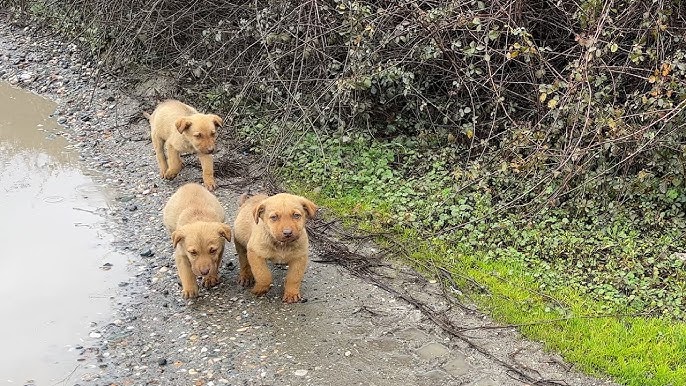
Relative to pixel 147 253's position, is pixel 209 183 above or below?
above

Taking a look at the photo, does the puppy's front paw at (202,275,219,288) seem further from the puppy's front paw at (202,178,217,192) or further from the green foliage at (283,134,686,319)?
the puppy's front paw at (202,178,217,192)

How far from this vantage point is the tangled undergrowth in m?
6.93

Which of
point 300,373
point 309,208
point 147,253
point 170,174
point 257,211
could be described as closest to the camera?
point 300,373

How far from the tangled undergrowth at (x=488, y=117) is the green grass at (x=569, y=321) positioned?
0.17m

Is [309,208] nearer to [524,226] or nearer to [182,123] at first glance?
[524,226]

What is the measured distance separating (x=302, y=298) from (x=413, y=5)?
350 centimetres

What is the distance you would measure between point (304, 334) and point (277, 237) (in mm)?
827

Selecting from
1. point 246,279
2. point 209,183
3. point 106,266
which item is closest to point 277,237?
point 246,279

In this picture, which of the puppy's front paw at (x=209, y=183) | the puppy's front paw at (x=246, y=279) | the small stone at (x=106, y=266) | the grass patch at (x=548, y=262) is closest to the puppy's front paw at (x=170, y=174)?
the puppy's front paw at (x=209, y=183)

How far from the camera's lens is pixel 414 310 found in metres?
6.38

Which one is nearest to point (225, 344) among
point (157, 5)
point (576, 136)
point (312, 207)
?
point (312, 207)

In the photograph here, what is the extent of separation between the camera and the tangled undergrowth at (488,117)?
6926 mm

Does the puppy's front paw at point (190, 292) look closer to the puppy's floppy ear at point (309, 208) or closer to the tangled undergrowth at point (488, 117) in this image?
the puppy's floppy ear at point (309, 208)

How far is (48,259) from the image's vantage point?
744 centimetres
